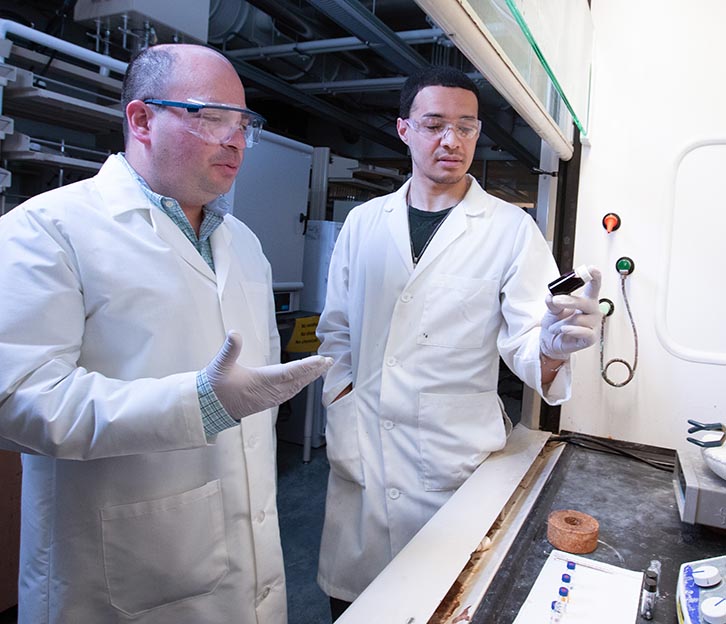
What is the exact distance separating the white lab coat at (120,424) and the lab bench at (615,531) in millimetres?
497

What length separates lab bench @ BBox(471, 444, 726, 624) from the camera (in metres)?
0.80

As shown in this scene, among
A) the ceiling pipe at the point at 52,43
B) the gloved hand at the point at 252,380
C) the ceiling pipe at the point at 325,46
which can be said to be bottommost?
the gloved hand at the point at 252,380

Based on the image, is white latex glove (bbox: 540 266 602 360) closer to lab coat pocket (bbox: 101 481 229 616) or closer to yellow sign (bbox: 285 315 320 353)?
lab coat pocket (bbox: 101 481 229 616)

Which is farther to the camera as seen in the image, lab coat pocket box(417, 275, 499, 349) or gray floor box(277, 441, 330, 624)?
gray floor box(277, 441, 330, 624)

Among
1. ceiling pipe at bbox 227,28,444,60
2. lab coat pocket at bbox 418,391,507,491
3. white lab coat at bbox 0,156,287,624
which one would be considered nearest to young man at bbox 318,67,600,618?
lab coat pocket at bbox 418,391,507,491

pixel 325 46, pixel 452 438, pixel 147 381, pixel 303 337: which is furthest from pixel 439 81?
pixel 303 337

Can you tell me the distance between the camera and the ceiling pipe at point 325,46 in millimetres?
2996

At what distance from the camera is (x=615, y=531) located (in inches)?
39.4

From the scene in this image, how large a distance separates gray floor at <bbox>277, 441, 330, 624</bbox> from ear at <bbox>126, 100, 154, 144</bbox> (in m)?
1.79

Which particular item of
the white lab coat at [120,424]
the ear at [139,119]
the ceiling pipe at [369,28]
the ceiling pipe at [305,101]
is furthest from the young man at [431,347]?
the ceiling pipe at [305,101]

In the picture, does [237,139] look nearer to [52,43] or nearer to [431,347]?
[431,347]

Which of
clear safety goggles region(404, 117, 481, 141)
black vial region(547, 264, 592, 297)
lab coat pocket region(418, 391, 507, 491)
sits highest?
clear safety goggles region(404, 117, 481, 141)

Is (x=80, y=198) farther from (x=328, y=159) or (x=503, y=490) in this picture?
(x=328, y=159)

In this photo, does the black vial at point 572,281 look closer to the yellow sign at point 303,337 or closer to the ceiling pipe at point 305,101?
the yellow sign at point 303,337
